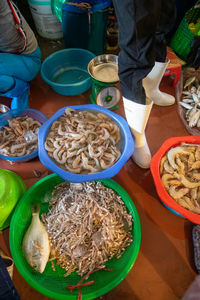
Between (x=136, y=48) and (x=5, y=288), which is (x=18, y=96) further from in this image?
(x=5, y=288)

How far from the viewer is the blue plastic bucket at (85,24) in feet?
6.54

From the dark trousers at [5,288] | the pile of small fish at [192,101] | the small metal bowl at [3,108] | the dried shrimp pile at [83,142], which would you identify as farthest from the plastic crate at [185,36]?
the dark trousers at [5,288]

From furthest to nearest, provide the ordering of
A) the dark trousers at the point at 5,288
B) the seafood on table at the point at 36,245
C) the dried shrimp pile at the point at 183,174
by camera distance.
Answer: the dried shrimp pile at the point at 183,174 < the seafood on table at the point at 36,245 < the dark trousers at the point at 5,288

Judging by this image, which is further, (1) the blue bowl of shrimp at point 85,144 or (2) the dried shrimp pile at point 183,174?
(2) the dried shrimp pile at point 183,174

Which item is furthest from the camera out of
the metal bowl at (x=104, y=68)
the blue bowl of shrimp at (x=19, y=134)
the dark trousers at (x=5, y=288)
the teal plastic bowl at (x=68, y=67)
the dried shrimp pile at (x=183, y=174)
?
the teal plastic bowl at (x=68, y=67)

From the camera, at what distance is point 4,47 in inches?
71.1

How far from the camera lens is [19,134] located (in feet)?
5.64

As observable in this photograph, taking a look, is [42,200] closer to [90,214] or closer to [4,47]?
[90,214]

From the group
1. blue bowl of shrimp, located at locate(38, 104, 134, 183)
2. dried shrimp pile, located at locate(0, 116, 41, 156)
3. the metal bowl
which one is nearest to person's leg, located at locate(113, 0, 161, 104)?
blue bowl of shrimp, located at locate(38, 104, 134, 183)

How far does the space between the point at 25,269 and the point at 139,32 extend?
1.40 meters

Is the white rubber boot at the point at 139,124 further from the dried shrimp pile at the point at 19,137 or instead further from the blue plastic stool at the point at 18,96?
the blue plastic stool at the point at 18,96

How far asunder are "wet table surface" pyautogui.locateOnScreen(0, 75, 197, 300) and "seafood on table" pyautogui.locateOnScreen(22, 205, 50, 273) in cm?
20

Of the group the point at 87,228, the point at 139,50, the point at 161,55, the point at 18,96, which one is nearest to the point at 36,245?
the point at 87,228

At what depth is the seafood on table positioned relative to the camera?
1.20 metres
